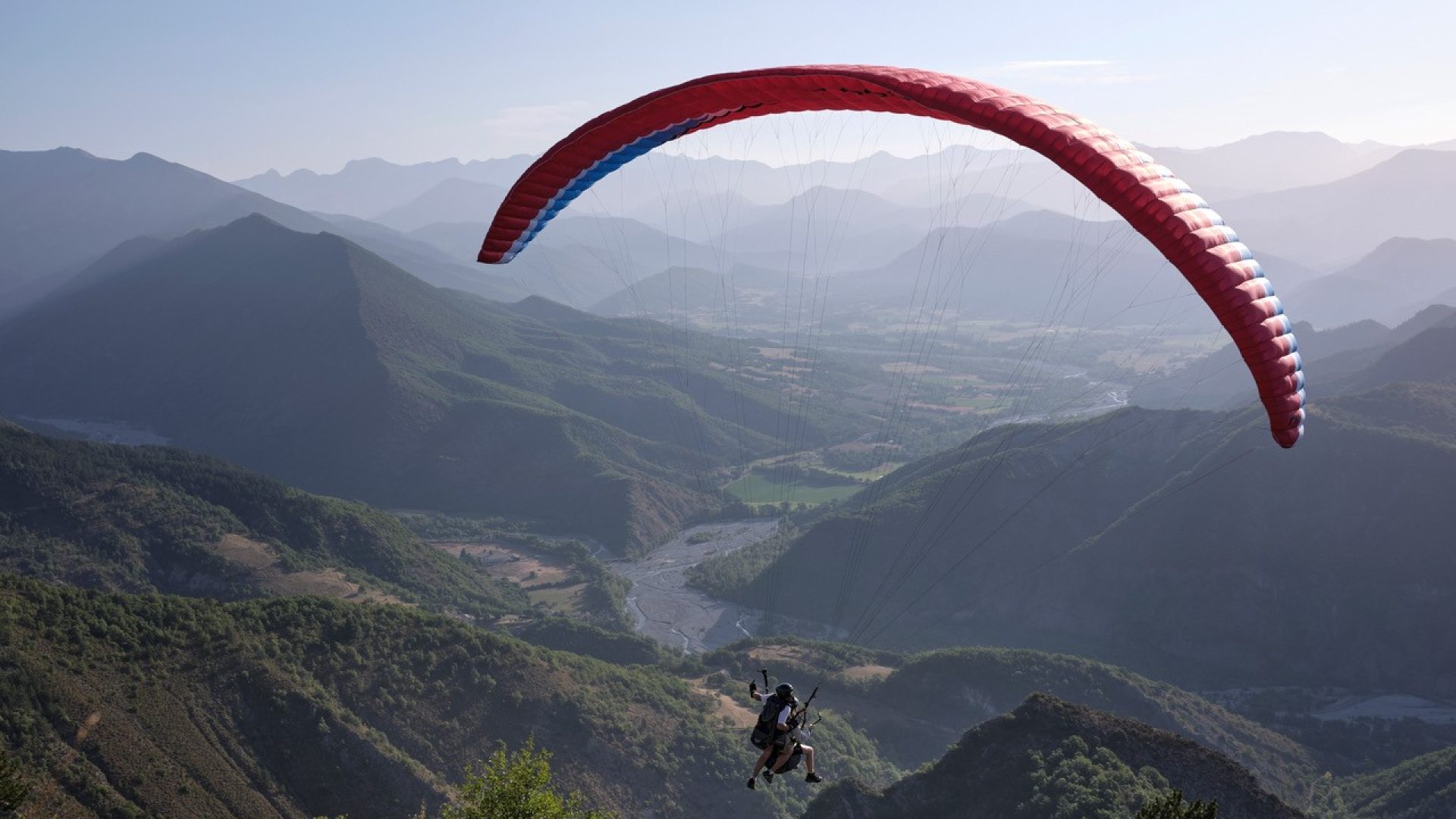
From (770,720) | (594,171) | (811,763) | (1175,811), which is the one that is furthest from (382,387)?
(1175,811)

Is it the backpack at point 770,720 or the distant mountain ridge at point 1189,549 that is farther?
the distant mountain ridge at point 1189,549

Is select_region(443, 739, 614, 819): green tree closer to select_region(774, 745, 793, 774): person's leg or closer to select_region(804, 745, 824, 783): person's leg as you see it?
select_region(774, 745, 793, 774): person's leg

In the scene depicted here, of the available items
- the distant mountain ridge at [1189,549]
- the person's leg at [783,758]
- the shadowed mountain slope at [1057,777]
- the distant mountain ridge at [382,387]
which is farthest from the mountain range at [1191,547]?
the person's leg at [783,758]

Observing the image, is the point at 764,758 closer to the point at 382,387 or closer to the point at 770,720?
the point at 770,720

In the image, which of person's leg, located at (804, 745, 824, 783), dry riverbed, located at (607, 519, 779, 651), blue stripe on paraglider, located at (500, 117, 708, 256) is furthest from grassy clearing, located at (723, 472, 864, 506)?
person's leg, located at (804, 745, 824, 783)

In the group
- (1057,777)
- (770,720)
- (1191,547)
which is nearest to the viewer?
(770,720)

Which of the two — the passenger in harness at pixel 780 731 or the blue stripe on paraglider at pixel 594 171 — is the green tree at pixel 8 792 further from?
the passenger in harness at pixel 780 731

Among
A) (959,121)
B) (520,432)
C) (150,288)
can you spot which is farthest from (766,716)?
(150,288)
